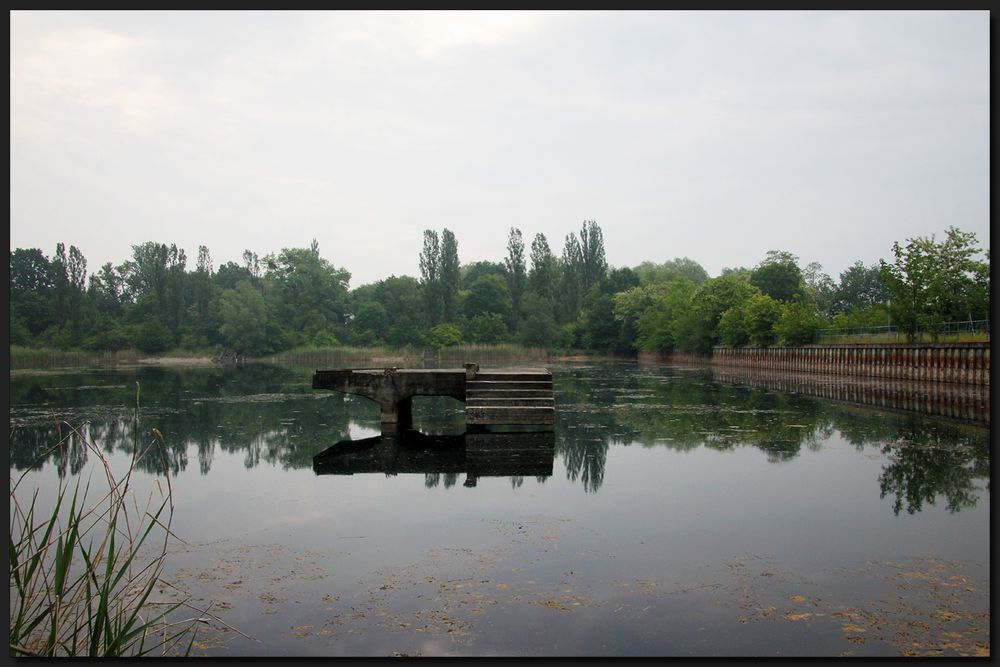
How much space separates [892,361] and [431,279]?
63.6 metres

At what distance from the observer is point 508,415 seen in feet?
51.6

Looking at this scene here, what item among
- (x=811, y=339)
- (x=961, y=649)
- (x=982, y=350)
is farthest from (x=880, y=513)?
(x=811, y=339)

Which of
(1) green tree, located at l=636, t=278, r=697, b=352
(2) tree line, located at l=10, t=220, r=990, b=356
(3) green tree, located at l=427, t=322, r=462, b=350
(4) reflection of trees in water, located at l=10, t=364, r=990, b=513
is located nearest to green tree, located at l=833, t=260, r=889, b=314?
(2) tree line, located at l=10, t=220, r=990, b=356

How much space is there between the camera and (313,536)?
25.1 ft

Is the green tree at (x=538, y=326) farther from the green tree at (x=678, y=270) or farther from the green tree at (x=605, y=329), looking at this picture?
the green tree at (x=678, y=270)

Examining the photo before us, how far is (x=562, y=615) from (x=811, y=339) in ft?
159

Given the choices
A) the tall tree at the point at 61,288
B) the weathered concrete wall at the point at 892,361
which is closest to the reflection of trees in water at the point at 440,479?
the weathered concrete wall at the point at 892,361

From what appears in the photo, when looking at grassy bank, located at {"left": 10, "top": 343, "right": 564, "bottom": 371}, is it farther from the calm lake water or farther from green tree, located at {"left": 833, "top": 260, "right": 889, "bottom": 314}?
the calm lake water

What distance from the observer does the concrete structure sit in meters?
15.7

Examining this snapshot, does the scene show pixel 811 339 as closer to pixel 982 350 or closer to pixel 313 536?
pixel 982 350

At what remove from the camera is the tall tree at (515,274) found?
97938mm

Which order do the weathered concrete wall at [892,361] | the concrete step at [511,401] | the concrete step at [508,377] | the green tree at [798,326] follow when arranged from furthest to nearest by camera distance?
the green tree at [798,326]
the weathered concrete wall at [892,361]
the concrete step at [508,377]
the concrete step at [511,401]

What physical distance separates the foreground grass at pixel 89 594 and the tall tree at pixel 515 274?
293 ft

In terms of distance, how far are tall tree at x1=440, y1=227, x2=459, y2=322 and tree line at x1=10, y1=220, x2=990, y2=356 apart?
5.5 inches
